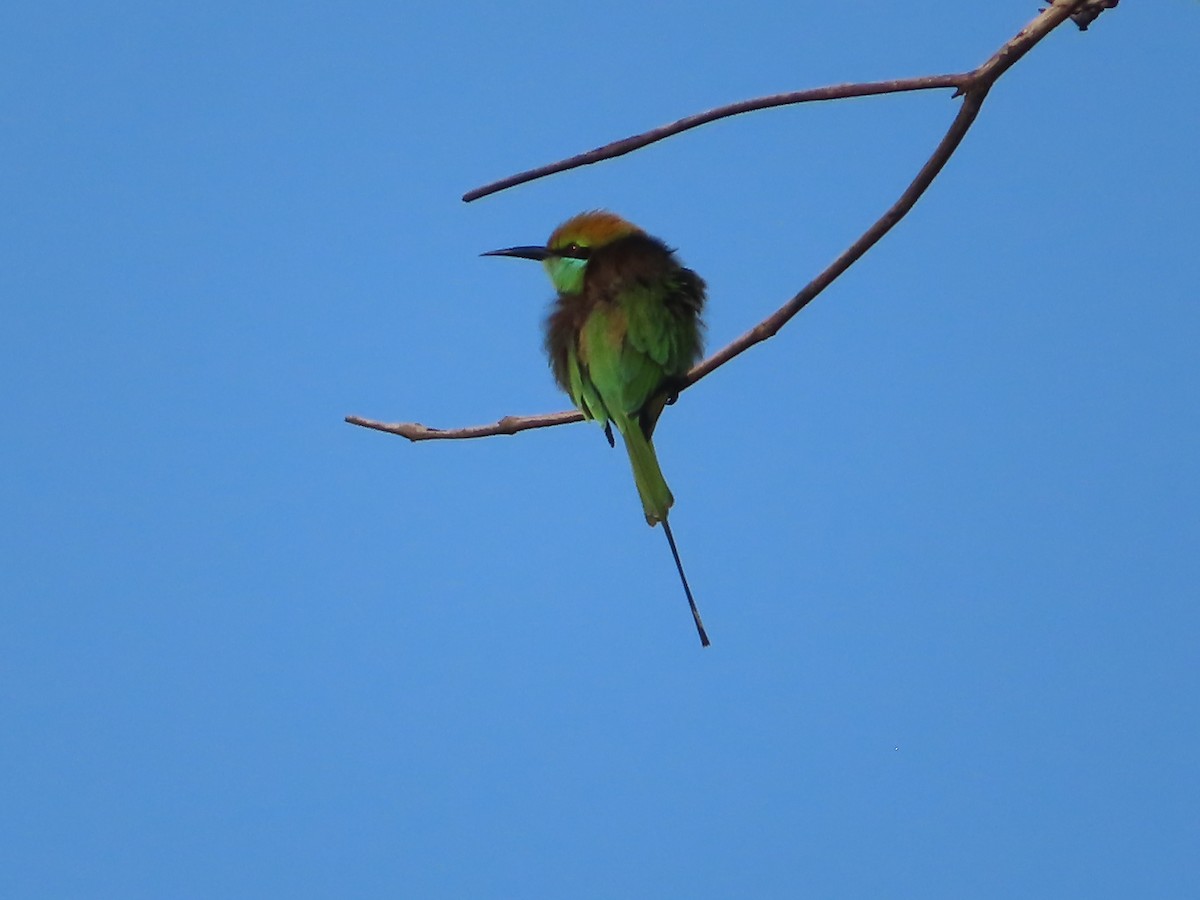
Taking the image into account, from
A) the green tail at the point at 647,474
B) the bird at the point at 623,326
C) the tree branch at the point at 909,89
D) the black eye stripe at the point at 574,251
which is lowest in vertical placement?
the tree branch at the point at 909,89

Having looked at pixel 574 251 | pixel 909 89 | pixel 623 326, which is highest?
pixel 574 251

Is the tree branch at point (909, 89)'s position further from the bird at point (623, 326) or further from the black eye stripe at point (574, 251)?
the black eye stripe at point (574, 251)

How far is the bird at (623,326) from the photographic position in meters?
2.45

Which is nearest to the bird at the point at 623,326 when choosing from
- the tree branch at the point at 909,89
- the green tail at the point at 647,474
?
the green tail at the point at 647,474

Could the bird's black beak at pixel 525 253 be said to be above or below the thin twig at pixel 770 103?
above

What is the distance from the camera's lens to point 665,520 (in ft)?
7.27

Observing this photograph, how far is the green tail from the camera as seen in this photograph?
227 centimetres

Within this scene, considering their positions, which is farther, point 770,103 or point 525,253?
point 525,253

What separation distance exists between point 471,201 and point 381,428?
0.99 m

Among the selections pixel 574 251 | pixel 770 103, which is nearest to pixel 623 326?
pixel 574 251

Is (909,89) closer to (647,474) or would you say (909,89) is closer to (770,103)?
(770,103)

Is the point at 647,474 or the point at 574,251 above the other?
the point at 574,251

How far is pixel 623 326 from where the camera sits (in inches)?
97.3

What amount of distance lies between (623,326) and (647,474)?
1.01ft
